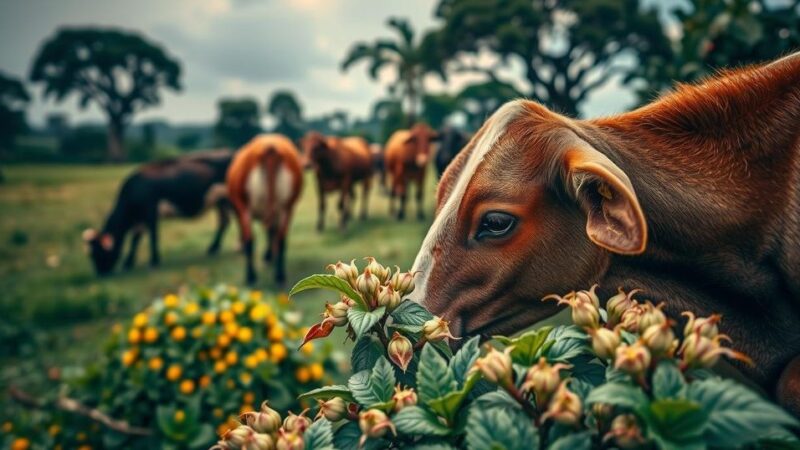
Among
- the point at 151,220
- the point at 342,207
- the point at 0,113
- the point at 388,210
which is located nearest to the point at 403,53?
the point at 388,210

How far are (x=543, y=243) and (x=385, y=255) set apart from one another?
279 inches

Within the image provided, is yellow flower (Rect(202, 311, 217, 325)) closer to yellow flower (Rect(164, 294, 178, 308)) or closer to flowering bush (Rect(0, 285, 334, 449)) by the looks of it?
flowering bush (Rect(0, 285, 334, 449))

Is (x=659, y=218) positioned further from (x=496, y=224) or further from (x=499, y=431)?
(x=499, y=431)

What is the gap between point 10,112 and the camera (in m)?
34.3

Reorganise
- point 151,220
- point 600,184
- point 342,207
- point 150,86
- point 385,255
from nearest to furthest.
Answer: point 600,184 < point 385,255 < point 151,220 < point 342,207 < point 150,86

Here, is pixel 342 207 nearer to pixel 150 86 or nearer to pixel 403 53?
pixel 403 53

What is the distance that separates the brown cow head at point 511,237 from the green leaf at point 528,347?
730 millimetres

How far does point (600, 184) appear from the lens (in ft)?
5.09

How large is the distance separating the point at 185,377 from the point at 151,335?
0.38 meters

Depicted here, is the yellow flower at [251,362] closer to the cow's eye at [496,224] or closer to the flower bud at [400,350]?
the cow's eye at [496,224]

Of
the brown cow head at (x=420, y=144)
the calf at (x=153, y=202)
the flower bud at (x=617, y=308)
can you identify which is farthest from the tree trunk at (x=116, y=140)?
the flower bud at (x=617, y=308)

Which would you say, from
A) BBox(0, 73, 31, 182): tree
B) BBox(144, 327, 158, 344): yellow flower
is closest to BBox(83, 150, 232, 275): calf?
BBox(144, 327, 158, 344): yellow flower

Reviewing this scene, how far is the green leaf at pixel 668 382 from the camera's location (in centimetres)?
81

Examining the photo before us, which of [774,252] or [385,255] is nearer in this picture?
[774,252]
